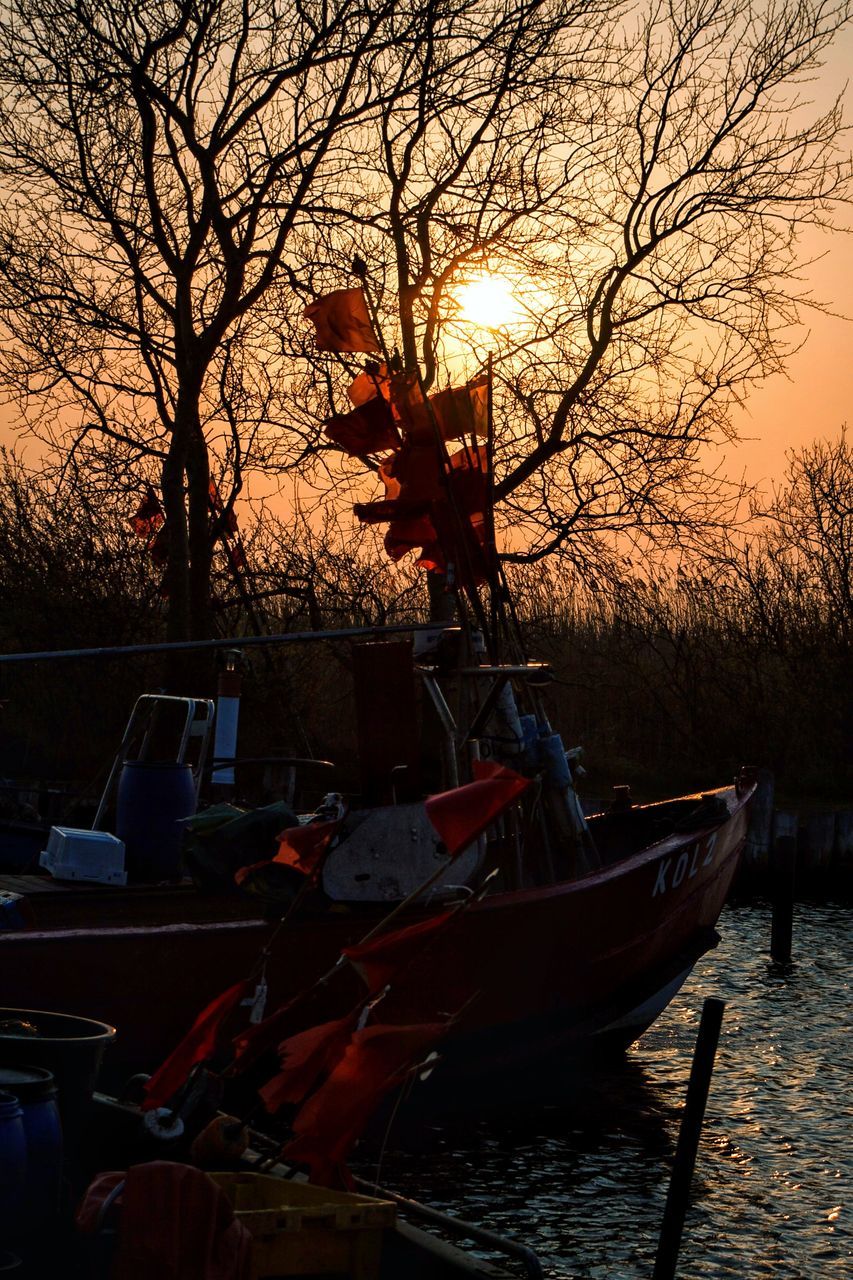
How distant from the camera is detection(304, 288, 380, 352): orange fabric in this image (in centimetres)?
892

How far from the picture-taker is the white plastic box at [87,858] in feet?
27.1

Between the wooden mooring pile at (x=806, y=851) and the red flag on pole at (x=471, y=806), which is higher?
the red flag on pole at (x=471, y=806)

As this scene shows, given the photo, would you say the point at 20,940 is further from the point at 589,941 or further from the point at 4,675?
the point at 4,675

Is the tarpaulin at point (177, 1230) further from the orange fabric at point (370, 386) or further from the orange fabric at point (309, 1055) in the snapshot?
the orange fabric at point (370, 386)

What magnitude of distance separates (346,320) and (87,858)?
131 inches

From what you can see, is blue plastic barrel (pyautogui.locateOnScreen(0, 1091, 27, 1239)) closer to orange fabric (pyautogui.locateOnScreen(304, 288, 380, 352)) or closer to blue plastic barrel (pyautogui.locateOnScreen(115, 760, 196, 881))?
blue plastic barrel (pyautogui.locateOnScreen(115, 760, 196, 881))

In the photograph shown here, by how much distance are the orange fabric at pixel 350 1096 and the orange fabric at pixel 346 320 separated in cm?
508

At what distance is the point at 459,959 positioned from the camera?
7.75 m

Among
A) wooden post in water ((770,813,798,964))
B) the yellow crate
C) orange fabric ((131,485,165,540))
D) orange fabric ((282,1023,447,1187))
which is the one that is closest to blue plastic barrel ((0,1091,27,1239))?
the yellow crate

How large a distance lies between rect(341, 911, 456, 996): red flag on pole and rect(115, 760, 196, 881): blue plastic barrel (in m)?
3.39

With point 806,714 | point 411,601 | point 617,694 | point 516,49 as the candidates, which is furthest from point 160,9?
point 806,714

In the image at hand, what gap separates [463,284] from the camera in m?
15.4

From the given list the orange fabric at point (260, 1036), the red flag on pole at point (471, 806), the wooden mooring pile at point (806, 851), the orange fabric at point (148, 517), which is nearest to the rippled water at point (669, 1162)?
the orange fabric at point (260, 1036)

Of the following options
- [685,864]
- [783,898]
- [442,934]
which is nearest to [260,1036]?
[442,934]
